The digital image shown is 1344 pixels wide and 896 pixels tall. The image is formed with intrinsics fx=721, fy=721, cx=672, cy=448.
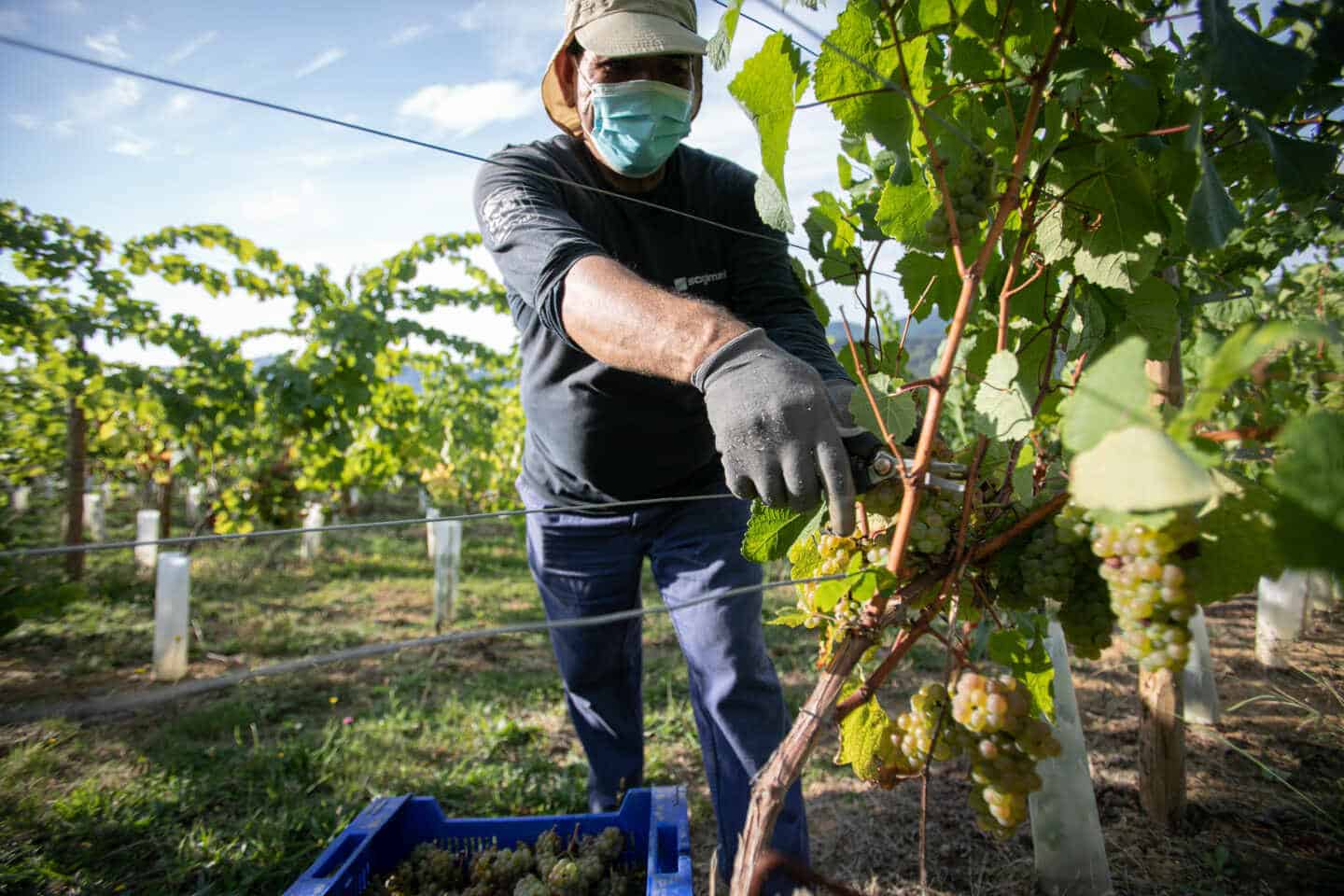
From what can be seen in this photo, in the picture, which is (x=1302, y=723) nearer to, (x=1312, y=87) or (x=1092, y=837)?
(x=1092, y=837)

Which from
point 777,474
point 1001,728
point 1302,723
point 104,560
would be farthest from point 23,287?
point 1302,723

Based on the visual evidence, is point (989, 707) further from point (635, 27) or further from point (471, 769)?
point (471, 769)

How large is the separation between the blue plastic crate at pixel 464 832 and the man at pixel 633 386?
6.9 inches

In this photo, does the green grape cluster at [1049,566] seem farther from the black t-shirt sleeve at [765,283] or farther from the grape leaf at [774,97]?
the black t-shirt sleeve at [765,283]

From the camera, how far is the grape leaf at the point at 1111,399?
0.56 m

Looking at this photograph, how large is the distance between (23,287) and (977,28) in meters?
5.86

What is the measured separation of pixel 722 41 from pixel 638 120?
1.12 meters

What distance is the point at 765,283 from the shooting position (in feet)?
6.87

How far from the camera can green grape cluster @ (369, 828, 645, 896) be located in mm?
1896

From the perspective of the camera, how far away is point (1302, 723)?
2.66m

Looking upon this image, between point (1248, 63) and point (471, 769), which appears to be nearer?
point (1248, 63)

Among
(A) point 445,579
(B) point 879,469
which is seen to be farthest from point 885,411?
(A) point 445,579

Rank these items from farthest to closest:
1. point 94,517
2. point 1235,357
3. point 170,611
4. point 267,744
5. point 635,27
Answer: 1. point 94,517
2. point 170,611
3. point 267,744
4. point 635,27
5. point 1235,357

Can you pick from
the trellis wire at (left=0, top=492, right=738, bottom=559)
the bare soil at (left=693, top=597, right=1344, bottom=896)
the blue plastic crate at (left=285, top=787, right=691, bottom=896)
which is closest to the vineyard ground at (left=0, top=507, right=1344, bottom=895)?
the bare soil at (left=693, top=597, right=1344, bottom=896)
